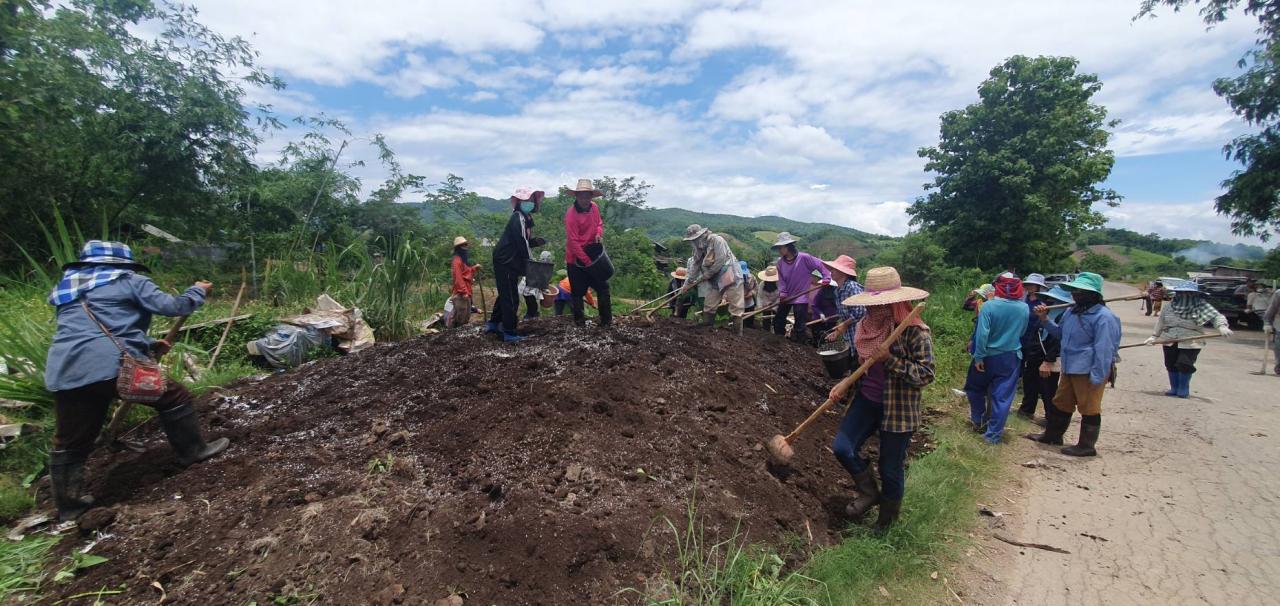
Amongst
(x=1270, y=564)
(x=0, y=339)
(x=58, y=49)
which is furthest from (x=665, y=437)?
(x=58, y=49)

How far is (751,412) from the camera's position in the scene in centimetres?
461

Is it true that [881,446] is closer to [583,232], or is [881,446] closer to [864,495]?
[864,495]

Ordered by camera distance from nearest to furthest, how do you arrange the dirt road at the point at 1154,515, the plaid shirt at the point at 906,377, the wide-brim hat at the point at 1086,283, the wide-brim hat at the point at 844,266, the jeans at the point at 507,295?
the dirt road at the point at 1154,515, the plaid shirt at the point at 906,377, the wide-brim hat at the point at 1086,283, the jeans at the point at 507,295, the wide-brim hat at the point at 844,266

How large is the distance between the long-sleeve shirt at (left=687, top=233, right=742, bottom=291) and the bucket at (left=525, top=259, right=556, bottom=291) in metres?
2.24

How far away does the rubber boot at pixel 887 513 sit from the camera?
3.34 metres

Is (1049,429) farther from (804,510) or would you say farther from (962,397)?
(804,510)

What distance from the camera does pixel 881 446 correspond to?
3.29m

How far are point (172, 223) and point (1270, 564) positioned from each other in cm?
1378

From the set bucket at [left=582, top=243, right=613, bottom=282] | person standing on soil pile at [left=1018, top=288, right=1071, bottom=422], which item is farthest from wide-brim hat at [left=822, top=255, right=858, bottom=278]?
bucket at [left=582, top=243, right=613, bottom=282]

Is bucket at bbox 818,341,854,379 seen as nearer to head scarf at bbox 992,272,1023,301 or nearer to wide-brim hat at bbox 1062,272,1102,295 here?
head scarf at bbox 992,272,1023,301

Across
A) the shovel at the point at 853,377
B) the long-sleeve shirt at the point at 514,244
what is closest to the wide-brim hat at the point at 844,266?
the shovel at the point at 853,377

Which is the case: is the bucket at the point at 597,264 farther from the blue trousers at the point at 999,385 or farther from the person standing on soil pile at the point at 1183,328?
the person standing on soil pile at the point at 1183,328

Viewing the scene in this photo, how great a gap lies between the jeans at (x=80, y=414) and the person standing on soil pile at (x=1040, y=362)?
6.97 metres

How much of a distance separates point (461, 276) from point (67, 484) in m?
4.91
